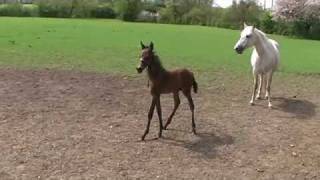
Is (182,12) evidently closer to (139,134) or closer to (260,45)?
(260,45)

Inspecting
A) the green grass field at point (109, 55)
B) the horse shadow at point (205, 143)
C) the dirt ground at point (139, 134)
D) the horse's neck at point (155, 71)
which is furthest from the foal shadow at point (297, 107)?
the green grass field at point (109, 55)

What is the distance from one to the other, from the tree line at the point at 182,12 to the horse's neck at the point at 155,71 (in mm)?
32969

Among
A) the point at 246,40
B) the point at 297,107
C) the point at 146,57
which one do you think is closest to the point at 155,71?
the point at 146,57

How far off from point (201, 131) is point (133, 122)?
125cm

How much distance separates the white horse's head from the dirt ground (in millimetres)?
1189

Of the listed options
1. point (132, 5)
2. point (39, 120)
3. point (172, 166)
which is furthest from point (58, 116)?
point (132, 5)

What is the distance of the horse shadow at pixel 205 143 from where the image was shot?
799 centimetres

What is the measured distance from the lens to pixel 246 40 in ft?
36.5

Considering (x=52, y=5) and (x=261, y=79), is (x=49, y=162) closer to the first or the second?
(x=261, y=79)

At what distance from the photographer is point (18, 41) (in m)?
21.9

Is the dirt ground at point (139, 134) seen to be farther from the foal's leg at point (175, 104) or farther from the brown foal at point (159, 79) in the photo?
the brown foal at point (159, 79)

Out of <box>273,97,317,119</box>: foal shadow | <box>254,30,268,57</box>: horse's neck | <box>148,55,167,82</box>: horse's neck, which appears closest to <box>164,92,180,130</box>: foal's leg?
<box>148,55,167,82</box>: horse's neck

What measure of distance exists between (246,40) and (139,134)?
3632 mm

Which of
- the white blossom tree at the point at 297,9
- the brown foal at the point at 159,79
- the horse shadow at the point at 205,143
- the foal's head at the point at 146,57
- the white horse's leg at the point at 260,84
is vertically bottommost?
the horse shadow at the point at 205,143
